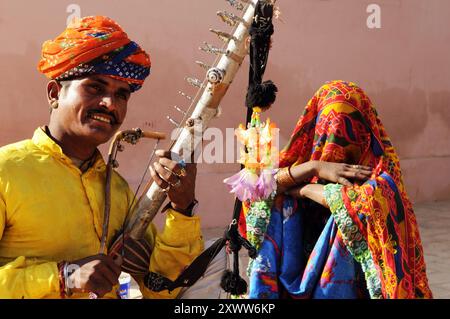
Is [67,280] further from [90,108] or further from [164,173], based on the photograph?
[90,108]

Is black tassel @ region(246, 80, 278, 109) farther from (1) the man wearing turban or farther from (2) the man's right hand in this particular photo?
(2) the man's right hand

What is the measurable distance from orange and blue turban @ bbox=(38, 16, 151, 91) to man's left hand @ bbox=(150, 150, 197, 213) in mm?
325

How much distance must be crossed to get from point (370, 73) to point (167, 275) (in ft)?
25.8

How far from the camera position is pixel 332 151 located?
356cm

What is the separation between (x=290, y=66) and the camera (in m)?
9.16

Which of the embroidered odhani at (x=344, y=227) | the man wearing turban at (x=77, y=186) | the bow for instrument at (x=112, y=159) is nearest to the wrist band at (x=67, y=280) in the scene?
the man wearing turban at (x=77, y=186)

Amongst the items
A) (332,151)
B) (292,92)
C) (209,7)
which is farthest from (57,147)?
(292,92)

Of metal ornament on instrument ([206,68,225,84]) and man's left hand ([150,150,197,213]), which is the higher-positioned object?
metal ornament on instrument ([206,68,225,84])

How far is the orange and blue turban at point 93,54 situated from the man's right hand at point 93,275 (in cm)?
64

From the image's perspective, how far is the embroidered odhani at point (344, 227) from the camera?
3320 mm

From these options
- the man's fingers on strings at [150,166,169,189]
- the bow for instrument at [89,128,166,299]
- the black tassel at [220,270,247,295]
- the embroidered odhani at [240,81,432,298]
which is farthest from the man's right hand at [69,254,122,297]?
the embroidered odhani at [240,81,432,298]

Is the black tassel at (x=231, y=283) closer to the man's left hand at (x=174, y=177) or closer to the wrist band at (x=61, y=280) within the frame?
the man's left hand at (x=174, y=177)

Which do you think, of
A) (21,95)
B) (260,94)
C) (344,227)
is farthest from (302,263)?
(21,95)

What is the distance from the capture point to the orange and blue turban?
7.51 ft
